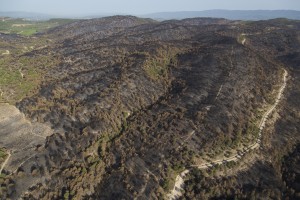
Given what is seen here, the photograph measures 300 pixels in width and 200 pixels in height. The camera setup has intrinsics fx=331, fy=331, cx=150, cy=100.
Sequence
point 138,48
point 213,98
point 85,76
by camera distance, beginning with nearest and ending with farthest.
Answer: point 213,98 → point 85,76 → point 138,48

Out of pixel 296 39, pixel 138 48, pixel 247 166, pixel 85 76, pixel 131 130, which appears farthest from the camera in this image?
pixel 296 39

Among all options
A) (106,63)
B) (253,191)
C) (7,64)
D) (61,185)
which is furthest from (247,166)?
(7,64)

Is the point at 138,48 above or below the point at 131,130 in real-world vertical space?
above

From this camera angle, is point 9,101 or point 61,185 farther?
point 9,101

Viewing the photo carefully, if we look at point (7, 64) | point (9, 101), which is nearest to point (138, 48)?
point (7, 64)

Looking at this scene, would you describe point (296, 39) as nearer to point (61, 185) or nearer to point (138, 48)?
point (138, 48)

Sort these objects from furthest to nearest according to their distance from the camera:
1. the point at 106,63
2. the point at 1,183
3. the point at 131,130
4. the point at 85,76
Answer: the point at 106,63 → the point at 85,76 → the point at 131,130 → the point at 1,183

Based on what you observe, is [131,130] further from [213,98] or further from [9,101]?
[9,101]

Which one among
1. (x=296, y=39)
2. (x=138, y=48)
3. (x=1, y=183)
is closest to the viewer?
(x=1, y=183)

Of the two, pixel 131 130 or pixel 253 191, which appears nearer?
pixel 253 191
